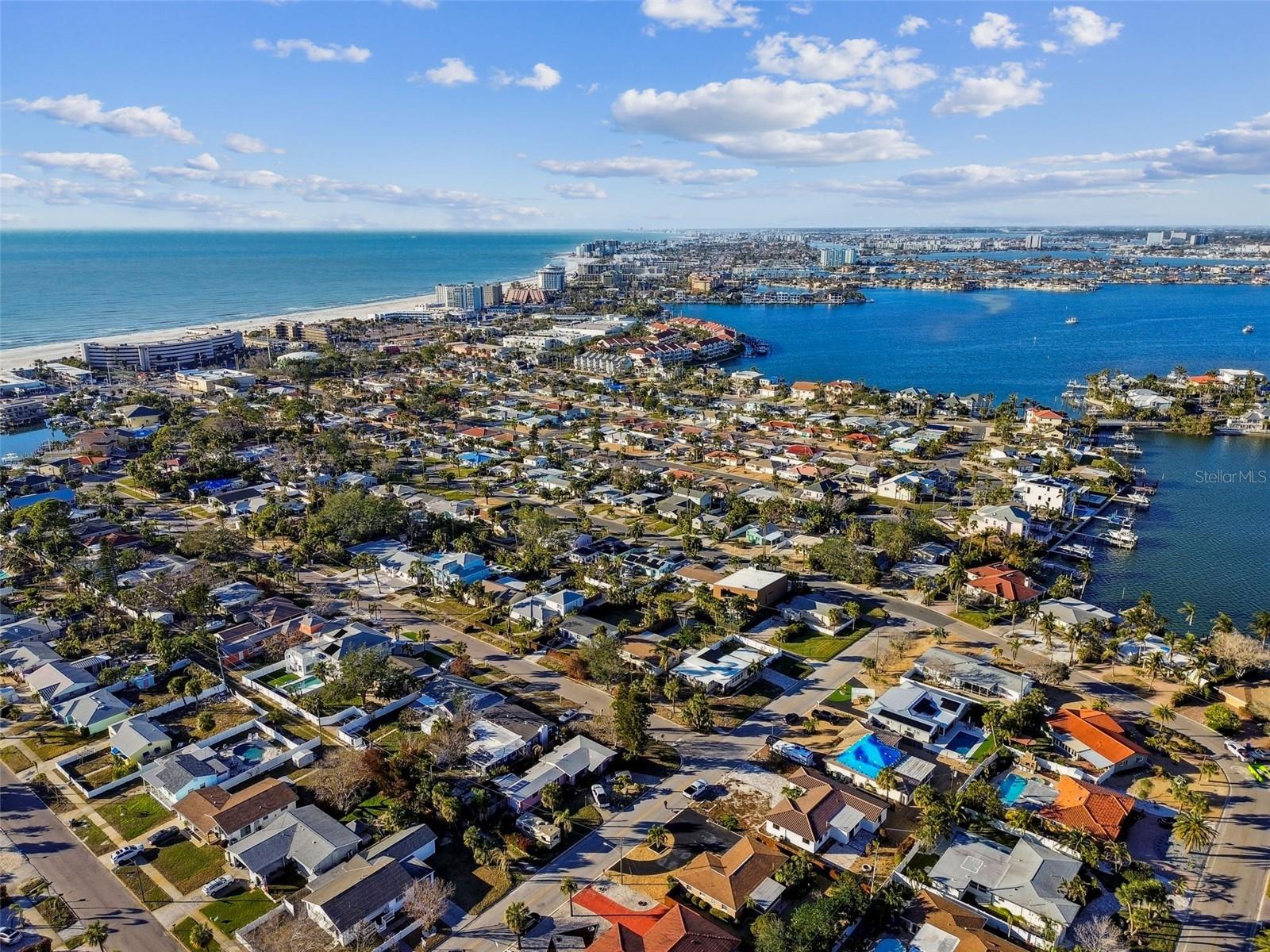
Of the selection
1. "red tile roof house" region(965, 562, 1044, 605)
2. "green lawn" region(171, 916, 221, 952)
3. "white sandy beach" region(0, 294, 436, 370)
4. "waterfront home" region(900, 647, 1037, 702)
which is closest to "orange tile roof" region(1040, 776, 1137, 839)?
"waterfront home" region(900, 647, 1037, 702)

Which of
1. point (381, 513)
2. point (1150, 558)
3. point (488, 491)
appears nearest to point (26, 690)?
point (381, 513)

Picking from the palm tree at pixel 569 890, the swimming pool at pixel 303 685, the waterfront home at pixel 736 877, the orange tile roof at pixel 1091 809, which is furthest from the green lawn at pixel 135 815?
the orange tile roof at pixel 1091 809

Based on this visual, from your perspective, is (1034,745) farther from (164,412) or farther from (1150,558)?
(164,412)

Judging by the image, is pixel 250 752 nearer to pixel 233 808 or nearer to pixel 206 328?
pixel 233 808

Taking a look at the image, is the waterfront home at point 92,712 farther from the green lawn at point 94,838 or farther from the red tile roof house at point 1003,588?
the red tile roof house at point 1003,588

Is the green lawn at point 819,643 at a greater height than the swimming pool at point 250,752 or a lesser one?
greater

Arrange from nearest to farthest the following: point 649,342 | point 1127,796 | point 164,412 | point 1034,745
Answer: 1. point 1127,796
2. point 1034,745
3. point 164,412
4. point 649,342

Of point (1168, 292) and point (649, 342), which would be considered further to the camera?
point (1168, 292)
